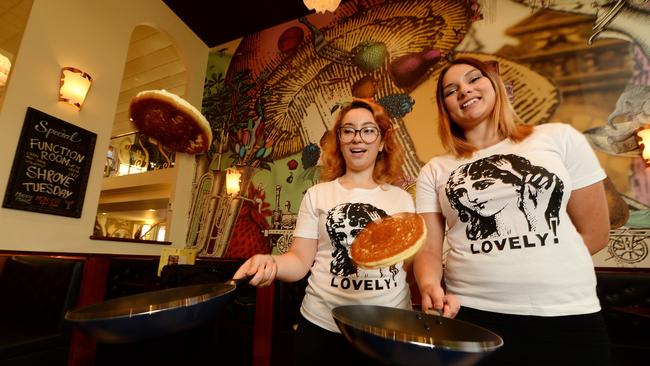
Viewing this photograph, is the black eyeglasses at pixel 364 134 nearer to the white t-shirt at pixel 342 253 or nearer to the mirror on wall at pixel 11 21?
the white t-shirt at pixel 342 253

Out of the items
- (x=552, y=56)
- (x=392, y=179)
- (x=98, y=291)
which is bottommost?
(x=98, y=291)

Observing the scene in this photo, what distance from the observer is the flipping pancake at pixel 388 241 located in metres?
0.93

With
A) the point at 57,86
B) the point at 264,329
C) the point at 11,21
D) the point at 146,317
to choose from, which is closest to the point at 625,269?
the point at 264,329

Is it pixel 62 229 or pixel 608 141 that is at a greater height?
pixel 608 141

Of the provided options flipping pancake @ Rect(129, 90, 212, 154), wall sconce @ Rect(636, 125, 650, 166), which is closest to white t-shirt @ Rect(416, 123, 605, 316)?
wall sconce @ Rect(636, 125, 650, 166)

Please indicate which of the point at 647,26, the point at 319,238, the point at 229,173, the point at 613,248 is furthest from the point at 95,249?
the point at 647,26

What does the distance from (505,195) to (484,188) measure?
60 millimetres

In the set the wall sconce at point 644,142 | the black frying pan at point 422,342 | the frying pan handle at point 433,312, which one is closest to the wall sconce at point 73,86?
the black frying pan at point 422,342

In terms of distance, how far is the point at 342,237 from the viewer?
3.87ft

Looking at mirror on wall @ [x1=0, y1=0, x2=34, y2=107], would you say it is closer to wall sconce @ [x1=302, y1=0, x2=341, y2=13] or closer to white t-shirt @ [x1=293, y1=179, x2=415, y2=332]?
wall sconce @ [x1=302, y1=0, x2=341, y2=13]

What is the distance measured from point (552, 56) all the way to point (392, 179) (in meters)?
2.64

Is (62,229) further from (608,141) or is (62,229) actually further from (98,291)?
(608,141)

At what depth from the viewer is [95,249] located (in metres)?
3.36

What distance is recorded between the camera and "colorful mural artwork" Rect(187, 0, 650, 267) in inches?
103
